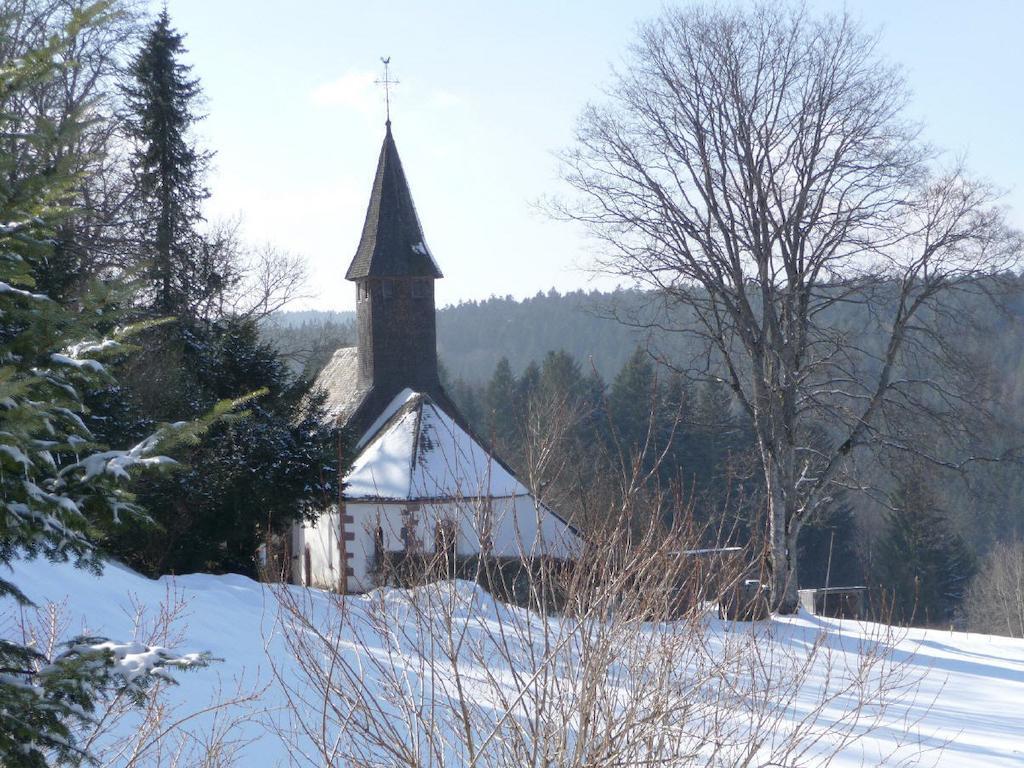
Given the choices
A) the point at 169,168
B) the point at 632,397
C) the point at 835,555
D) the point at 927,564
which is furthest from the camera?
the point at 632,397

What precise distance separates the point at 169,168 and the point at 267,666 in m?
17.1

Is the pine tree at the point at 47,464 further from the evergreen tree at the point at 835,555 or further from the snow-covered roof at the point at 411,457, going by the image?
the evergreen tree at the point at 835,555

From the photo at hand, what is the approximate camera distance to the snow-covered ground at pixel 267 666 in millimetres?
8547

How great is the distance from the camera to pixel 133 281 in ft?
15.6

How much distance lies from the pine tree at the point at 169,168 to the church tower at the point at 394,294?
509 centimetres

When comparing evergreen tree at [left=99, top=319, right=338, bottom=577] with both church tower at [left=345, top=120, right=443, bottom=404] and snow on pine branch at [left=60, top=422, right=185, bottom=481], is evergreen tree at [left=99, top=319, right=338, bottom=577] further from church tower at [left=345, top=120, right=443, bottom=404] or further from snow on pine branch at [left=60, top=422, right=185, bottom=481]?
snow on pine branch at [left=60, top=422, right=185, bottom=481]

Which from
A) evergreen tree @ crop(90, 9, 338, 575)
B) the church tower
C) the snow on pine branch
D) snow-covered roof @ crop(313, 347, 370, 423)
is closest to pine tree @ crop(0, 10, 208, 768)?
the snow on pine branch

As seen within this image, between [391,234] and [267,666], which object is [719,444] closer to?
[391,234]

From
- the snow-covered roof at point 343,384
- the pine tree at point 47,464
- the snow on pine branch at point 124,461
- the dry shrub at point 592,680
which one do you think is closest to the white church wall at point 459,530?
the dry shrub at point 592,680

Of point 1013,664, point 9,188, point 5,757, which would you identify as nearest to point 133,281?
point 9,188

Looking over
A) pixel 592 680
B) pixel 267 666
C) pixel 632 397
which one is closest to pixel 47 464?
pixel 592 680

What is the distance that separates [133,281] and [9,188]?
2.06ft

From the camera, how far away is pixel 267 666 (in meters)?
10.3

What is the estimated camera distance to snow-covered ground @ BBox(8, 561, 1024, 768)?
8547mm
